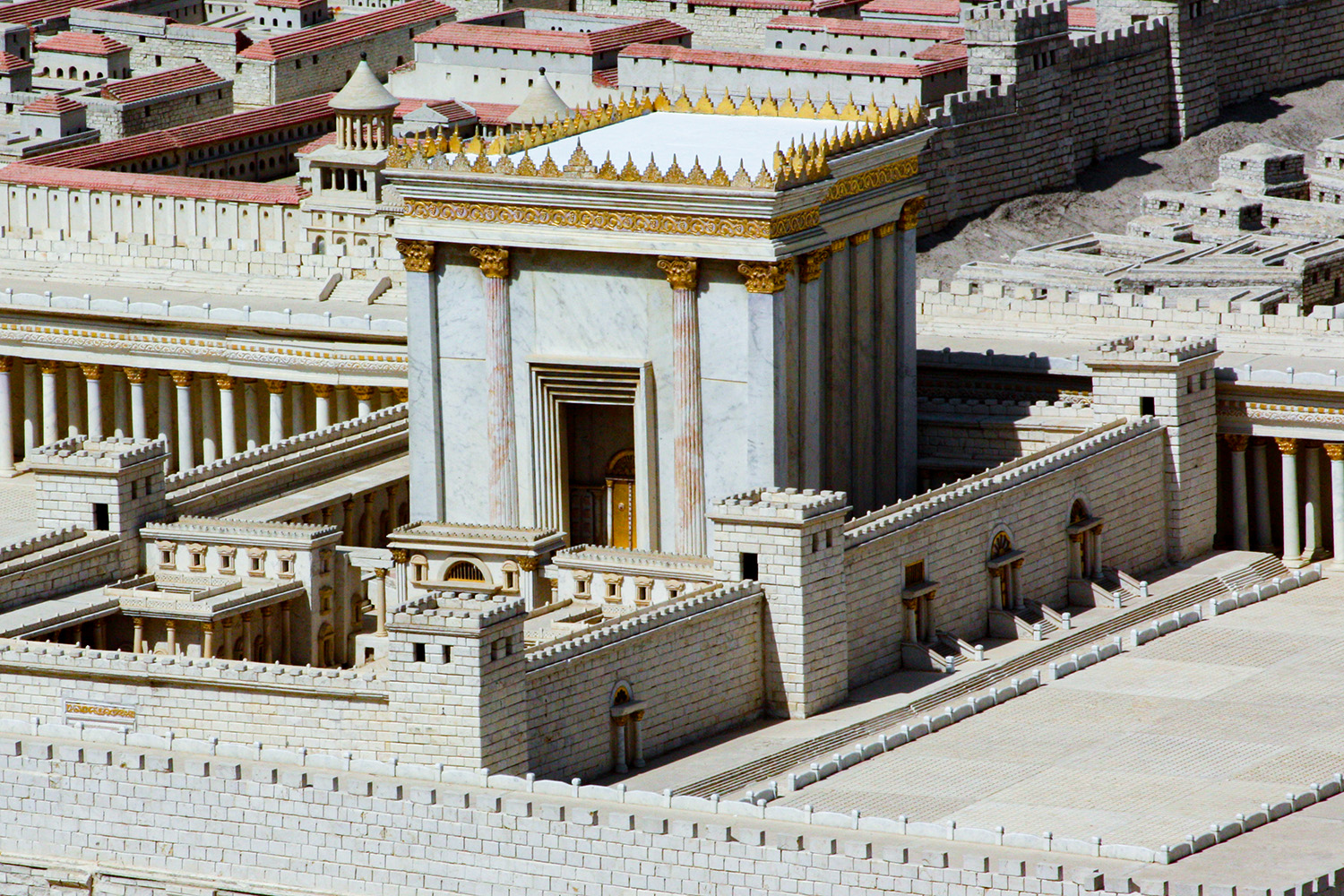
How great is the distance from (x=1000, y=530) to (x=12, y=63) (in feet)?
240

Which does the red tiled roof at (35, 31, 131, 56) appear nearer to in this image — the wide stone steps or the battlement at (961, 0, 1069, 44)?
the battlement at (961, 0, 1069, 44)

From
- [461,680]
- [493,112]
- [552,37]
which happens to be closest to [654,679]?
[461,680]

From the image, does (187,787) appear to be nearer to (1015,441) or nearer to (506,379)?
(506,379)

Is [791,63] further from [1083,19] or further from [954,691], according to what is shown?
[954,691]

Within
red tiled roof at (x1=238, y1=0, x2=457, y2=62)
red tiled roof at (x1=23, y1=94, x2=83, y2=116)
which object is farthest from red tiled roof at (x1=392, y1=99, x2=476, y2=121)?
red tiled roof at (x1=23, y1=94, x2=83, y2=116)

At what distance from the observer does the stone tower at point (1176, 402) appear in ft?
290

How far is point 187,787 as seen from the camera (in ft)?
225

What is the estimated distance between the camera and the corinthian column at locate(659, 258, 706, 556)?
80.7m

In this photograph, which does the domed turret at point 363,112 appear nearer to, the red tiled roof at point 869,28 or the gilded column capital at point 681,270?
the red tiled roof at point 869,28

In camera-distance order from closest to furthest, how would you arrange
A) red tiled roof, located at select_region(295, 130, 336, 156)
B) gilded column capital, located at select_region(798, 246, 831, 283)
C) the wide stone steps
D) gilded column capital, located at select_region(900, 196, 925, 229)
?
the wide stone steps, gilded column capital, located at select_region(798, 246, 831, 283), gilded column capital, located at select_region(900, 196, 925, 229), red tiled roof, located at select_region(295, 130, 336, 156)

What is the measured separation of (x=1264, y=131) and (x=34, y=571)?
70.8 m

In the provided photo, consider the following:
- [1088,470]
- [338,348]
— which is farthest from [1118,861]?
[338,348]

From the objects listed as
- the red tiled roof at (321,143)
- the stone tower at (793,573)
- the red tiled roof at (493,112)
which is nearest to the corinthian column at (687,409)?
the stone tower at (793,573)

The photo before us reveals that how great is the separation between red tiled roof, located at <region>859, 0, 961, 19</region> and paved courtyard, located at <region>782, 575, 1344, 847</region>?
6445cm
